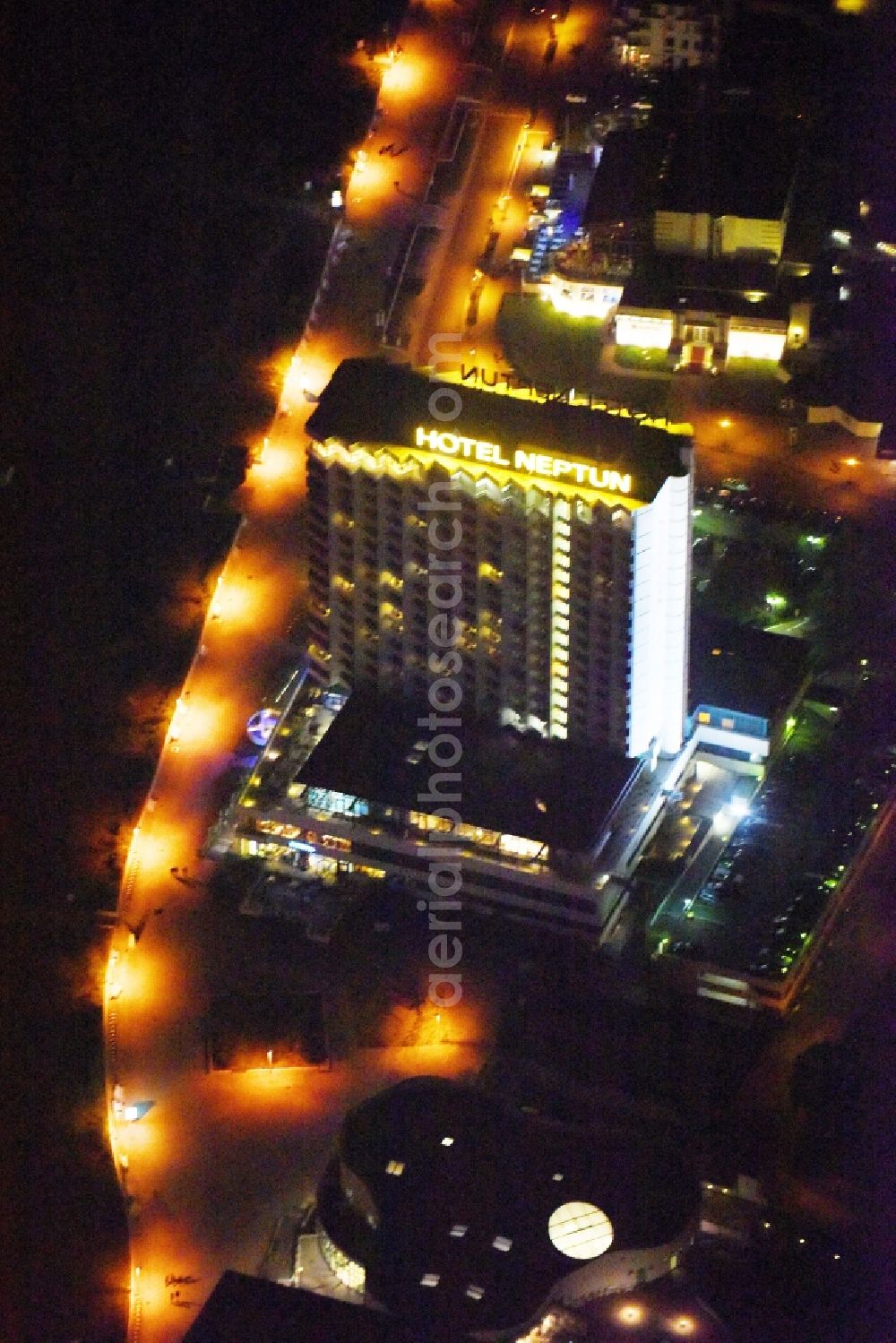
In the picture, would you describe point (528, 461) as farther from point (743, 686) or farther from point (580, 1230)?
point (580, 1230)

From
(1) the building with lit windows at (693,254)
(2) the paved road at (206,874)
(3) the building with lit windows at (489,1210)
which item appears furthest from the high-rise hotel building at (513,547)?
(1) the building with lit windows at (693,254)

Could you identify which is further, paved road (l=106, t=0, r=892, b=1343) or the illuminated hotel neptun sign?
the illuminated hotel neptun sign

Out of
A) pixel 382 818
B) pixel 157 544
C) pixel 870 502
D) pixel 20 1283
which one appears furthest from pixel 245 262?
pixel 20 1283

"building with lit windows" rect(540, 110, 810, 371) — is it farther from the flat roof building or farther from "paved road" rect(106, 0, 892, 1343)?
the flat roof building

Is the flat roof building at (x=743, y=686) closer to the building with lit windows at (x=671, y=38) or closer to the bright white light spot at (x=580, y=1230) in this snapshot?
the bright white light spot at (x=580, y=1230)

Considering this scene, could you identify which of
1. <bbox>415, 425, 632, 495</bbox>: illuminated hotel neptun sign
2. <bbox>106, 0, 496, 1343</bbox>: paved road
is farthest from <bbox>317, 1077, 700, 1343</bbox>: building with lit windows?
<bbox>415, 425, 632, 495</bbox>: illuminated hotel neptun sign
